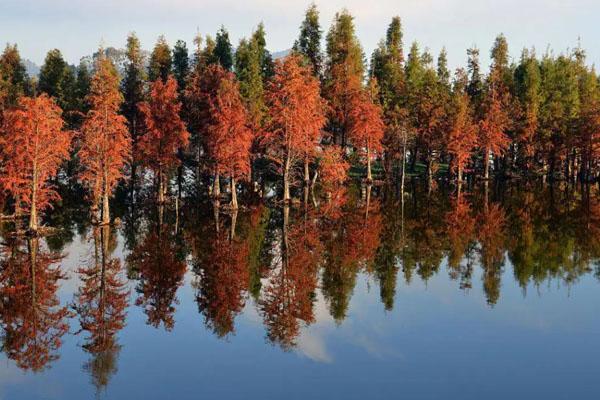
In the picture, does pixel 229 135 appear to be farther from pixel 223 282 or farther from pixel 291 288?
pixel 291 288

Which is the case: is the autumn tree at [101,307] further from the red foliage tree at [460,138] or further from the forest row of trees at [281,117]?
the red foliage tree at [460,138]

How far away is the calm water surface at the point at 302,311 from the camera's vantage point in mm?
19391

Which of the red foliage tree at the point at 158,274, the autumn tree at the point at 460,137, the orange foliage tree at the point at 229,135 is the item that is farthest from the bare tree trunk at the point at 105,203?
the autumn tree at the point at 460,137

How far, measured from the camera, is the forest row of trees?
47.1m

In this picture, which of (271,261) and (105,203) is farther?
(105,203)

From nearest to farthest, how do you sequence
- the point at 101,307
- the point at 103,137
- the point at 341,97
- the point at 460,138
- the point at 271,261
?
the point at 101,307 < the point at 271,261 < the point at 103,137 < the point at 341,97 < the point at 460,138

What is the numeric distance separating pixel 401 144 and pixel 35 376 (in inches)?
2615

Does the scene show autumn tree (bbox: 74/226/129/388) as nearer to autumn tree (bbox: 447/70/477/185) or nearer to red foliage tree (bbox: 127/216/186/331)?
red foliage tree (bbox: 127/216/186/331)

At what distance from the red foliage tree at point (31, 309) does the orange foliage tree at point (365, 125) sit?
4757cm

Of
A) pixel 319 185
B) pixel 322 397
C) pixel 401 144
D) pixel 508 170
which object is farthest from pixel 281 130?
pixel 508 170

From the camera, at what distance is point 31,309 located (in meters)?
26.1

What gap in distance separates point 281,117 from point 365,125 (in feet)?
66.8

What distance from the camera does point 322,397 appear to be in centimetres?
1809

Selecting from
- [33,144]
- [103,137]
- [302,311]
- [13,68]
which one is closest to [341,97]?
[103,137]
